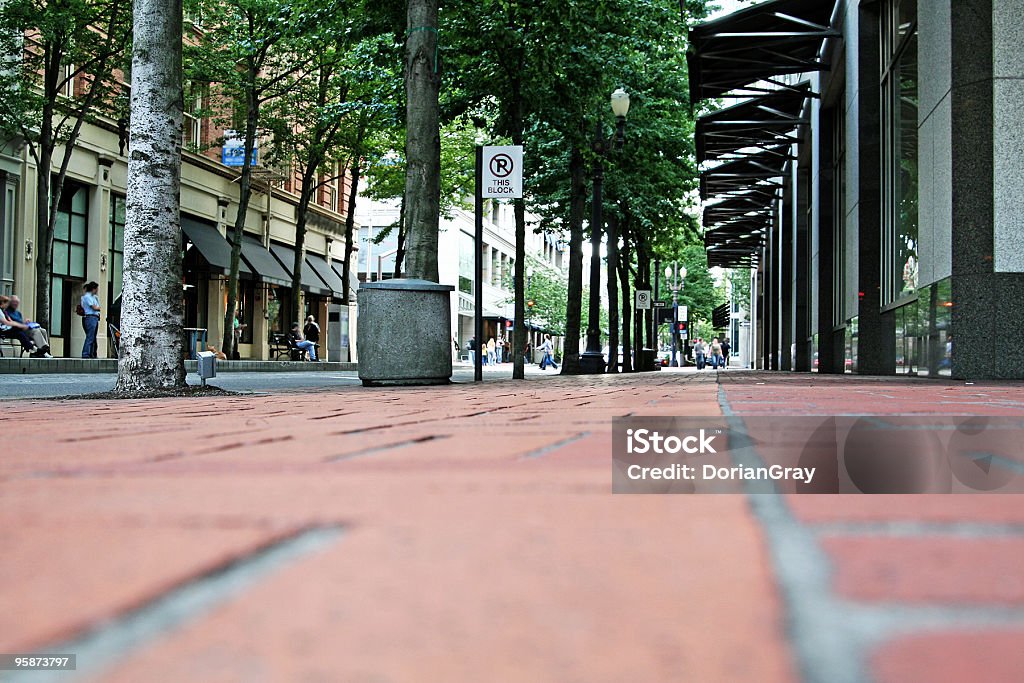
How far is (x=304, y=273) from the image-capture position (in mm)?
42406

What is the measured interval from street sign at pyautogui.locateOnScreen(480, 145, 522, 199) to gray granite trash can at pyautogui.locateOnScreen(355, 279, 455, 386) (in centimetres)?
310

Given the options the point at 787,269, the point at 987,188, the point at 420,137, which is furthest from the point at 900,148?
the point at 787,269

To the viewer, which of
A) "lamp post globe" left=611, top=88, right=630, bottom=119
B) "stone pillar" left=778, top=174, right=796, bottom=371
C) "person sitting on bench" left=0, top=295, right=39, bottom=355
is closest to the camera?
"person sitting on bench" left=0, top=295, right=39, bottom=355

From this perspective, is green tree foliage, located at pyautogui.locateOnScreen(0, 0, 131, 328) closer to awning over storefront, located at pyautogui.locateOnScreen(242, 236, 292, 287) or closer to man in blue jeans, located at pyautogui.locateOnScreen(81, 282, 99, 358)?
man in blue jeans, located at pyautogui.locateOnScreen(81, 282, 99, 358)

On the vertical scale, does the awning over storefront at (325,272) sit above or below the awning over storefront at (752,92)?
below

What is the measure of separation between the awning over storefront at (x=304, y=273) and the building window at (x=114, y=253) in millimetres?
10293

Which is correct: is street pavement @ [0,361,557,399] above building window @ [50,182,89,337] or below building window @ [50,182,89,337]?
below

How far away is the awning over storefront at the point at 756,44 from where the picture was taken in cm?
1770

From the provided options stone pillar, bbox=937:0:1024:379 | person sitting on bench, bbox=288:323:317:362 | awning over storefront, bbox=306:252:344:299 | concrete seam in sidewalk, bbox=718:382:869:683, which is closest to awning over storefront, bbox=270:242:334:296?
awning over storefront, bbox=306:252:344:299

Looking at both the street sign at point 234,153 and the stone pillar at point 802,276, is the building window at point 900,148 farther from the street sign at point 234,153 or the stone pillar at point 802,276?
the street sign at point 234,153

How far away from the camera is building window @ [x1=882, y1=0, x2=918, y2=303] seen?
13750mm

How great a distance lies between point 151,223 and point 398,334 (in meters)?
2.99

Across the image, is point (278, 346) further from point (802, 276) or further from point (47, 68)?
point (802, 276)

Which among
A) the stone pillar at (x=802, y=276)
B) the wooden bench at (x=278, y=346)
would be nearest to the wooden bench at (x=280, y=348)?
the wooden bench at (x=278, y=346)
